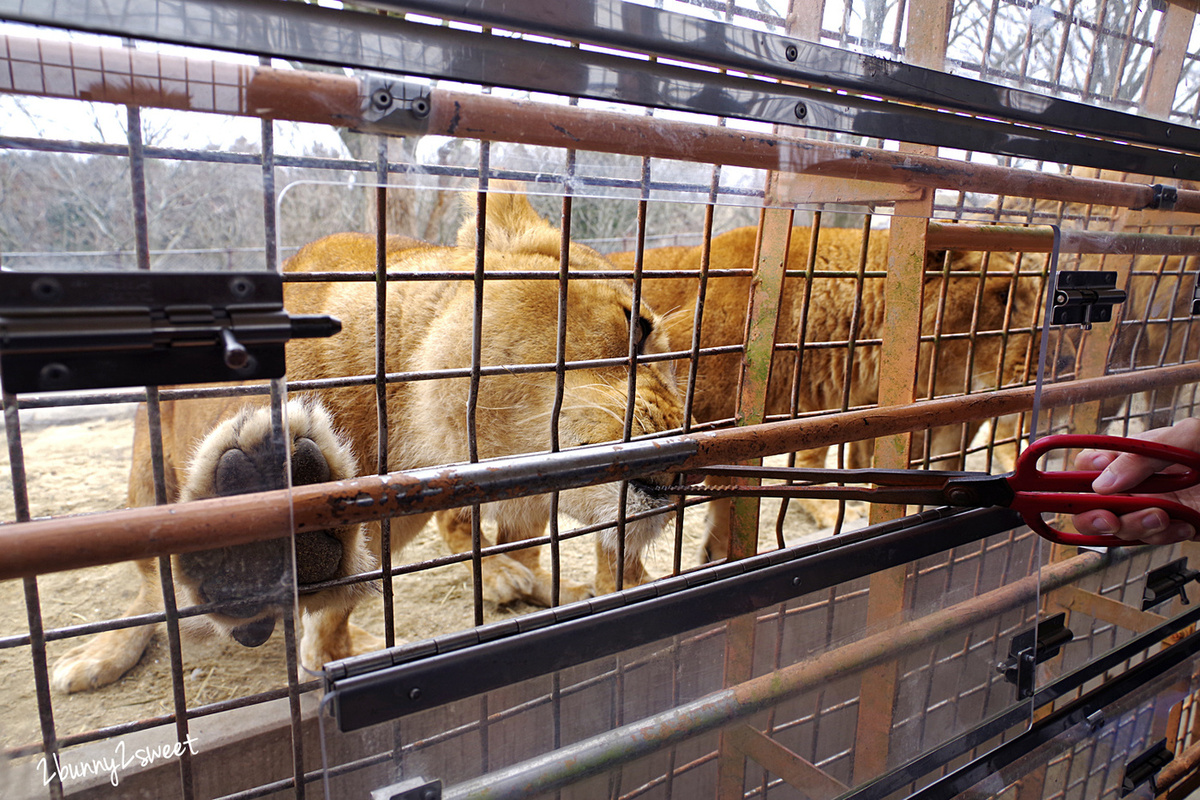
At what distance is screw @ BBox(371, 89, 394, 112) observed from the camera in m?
0.74

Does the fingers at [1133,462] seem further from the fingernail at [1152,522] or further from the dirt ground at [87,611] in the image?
the dirt ground at [87,611]

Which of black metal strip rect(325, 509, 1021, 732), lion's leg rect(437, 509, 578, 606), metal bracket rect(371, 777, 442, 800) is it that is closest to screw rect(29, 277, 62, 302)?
black metal strip rect(325, 509, 1021, 732)

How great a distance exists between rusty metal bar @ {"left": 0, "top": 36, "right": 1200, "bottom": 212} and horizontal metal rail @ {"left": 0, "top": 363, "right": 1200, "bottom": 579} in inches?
15.0

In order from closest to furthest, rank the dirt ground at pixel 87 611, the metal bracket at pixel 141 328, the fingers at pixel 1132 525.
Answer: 1. the metal bracket at pixel 141 328
2. the dirt ground at pixel 87 611
3. the fingers at pixel 1132 525

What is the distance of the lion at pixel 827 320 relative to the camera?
10.9 feet

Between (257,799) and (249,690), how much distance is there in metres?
0.16

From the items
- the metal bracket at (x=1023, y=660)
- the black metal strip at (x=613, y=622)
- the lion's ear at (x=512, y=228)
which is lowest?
→ the metal bracket at (x=1023, y=660)

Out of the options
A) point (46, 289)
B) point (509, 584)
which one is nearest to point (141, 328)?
point (46, 289)

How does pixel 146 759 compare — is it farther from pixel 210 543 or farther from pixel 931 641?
pixel 931 641

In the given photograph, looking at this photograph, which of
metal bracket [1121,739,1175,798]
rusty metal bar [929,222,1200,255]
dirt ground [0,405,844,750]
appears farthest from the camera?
metal bracket [1121,739,1175,798]

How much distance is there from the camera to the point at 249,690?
3.03 ft

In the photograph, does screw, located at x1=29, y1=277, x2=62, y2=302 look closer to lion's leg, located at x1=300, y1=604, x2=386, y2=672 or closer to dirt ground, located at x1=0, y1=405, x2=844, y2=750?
dirt ground, located at x1=0, y1=405, x2=844, y2=750

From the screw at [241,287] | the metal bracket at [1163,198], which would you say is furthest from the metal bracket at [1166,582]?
the screw at [241,287]

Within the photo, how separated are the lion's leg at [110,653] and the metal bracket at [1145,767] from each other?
1988mm
